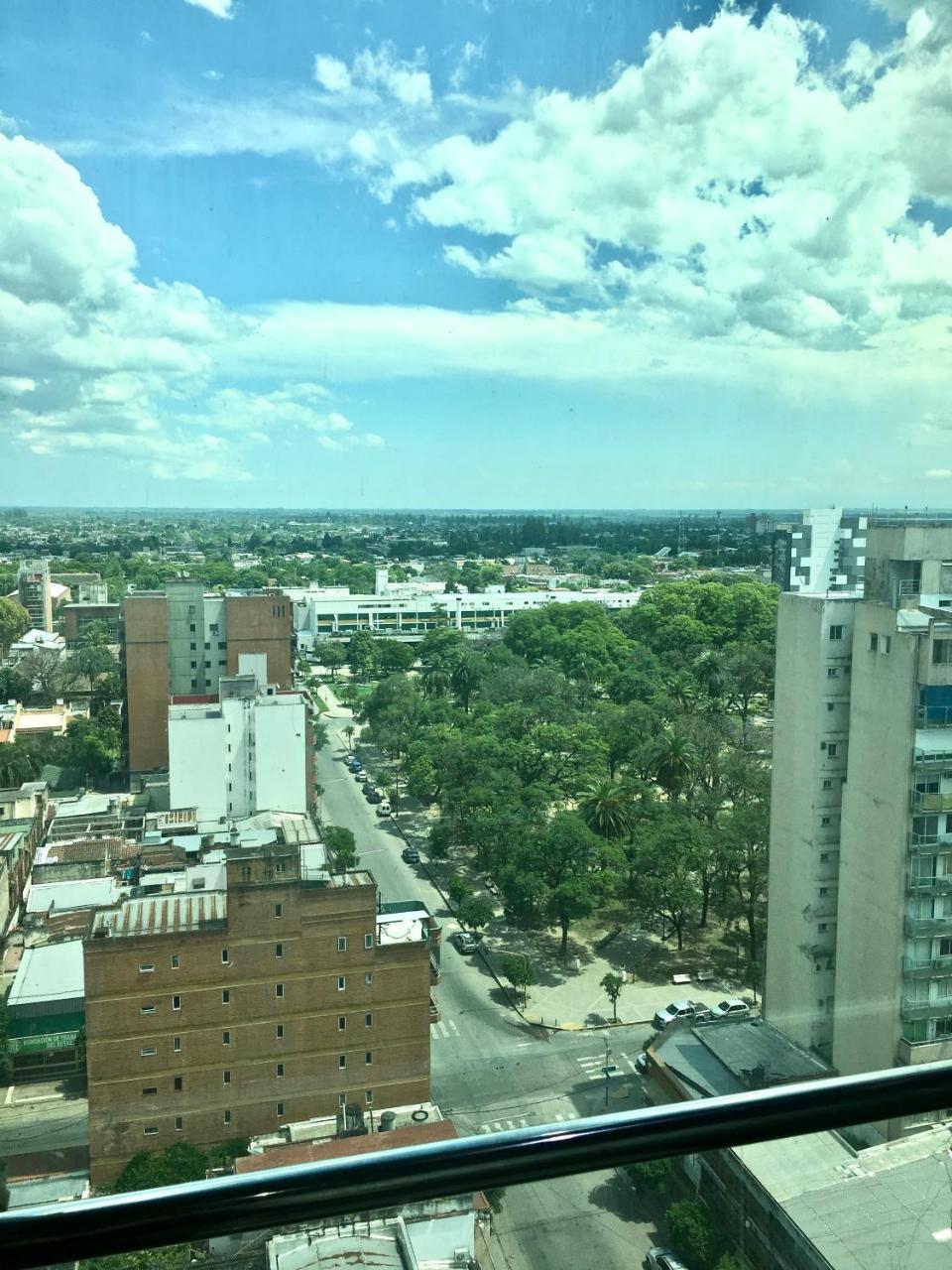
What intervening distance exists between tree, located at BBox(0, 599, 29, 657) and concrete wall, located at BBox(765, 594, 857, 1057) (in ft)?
19.5

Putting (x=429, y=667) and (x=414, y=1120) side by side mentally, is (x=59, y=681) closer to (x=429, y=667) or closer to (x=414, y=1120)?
(x=429, y=667)

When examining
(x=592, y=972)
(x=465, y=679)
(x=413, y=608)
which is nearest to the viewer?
(x=592, y=972)

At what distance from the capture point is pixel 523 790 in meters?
6.35

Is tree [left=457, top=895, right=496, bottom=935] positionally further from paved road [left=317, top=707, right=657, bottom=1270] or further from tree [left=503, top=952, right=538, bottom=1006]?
tree [left=503, top=952, right=538, bottom=1006]

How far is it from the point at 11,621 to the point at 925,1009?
6771 millimetres

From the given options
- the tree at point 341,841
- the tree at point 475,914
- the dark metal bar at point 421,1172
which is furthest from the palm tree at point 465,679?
the dark metal bar at point 421,1172

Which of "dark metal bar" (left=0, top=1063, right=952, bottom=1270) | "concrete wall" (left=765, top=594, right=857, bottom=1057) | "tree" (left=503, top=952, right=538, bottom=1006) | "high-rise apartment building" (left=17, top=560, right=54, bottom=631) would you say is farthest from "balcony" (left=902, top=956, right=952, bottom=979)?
"high-rise apartment building" (left=17, top=560, right=54, bottom=631)

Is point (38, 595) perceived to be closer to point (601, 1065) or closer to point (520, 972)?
point (520, 972)

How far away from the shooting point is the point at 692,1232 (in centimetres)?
80

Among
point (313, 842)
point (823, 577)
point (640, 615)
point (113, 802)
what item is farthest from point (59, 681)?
point (640, 615)

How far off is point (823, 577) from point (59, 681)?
584 centimetres

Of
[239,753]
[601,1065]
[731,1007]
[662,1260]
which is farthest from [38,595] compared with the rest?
[662,1260]

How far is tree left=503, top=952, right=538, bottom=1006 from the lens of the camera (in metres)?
3.98

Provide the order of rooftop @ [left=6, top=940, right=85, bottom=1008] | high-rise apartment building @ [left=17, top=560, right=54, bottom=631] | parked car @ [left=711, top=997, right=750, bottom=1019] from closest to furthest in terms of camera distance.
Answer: rooftop @ [left=6, top=940, right=85, bottom=1008] → parked car @ [left=711, top=997, right=750, bottom=1019] → high-rise apartment building @ [left=17, top=560, right=54, bottom=631]
